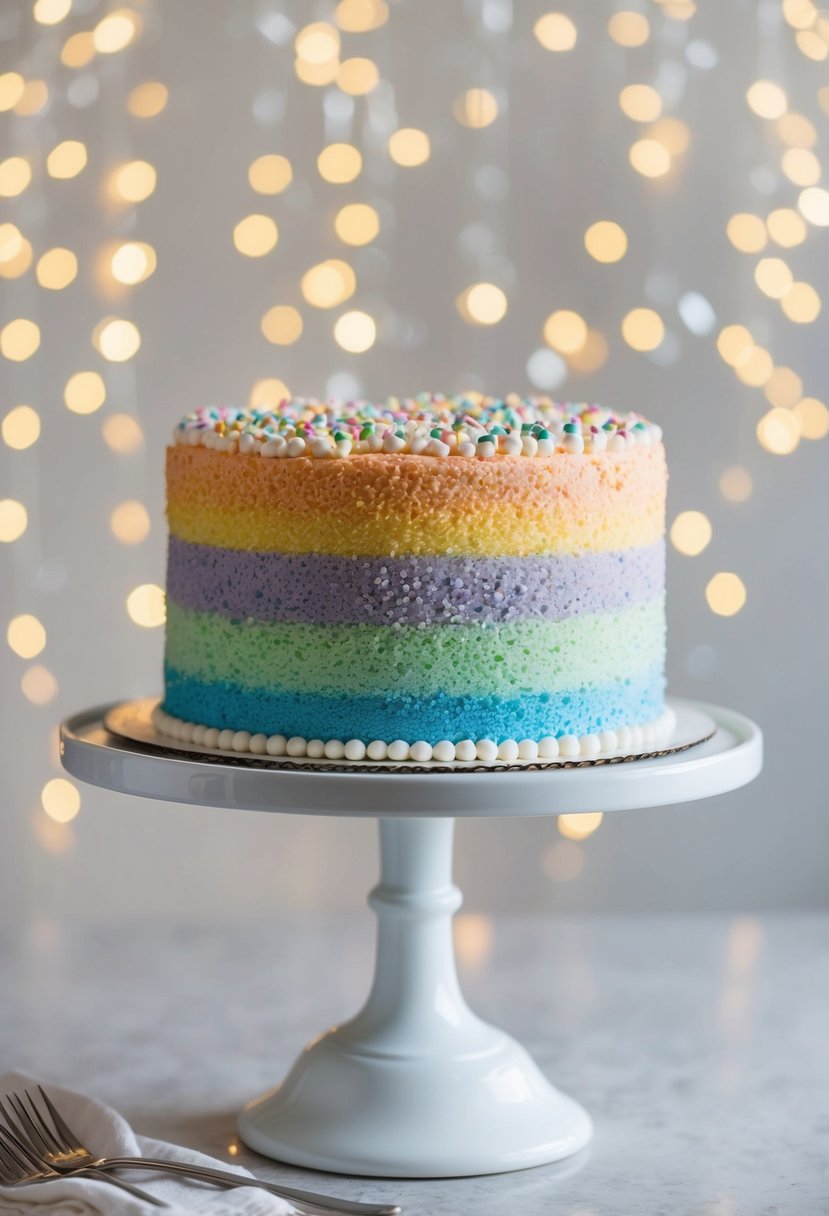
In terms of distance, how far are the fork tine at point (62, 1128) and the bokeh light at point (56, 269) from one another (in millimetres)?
1183

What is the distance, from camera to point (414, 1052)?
1.61 m

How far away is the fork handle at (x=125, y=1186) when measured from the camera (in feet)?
4.44

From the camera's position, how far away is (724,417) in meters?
2.37

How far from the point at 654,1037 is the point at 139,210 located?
1.30 m

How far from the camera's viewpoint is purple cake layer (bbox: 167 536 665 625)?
4.66ft

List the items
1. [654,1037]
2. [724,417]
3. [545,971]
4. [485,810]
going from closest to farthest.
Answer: [485,810] → [654,1037] → [545,971] → [724,417]

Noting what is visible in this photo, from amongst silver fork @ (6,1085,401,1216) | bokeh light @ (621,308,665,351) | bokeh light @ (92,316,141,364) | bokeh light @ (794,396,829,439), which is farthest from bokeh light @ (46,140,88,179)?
silver fork @ (6,1085,401,1216)

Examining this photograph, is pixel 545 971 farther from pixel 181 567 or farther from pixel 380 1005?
pixel 181 567

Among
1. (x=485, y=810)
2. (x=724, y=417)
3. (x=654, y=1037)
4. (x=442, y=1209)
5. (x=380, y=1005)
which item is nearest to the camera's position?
(x=485, y=810)

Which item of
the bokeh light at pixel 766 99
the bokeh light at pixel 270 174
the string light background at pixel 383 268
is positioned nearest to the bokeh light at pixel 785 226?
the string light background at pixel 383 268

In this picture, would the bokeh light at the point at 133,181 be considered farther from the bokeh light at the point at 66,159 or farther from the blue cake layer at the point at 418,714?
the blue cake layer at the point at 418,714

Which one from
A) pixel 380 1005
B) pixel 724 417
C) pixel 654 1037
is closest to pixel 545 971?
pixel 654 1037

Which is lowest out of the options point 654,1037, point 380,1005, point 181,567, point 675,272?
point 654,1037

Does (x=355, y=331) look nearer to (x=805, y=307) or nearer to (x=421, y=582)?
(x=805, y=307)
